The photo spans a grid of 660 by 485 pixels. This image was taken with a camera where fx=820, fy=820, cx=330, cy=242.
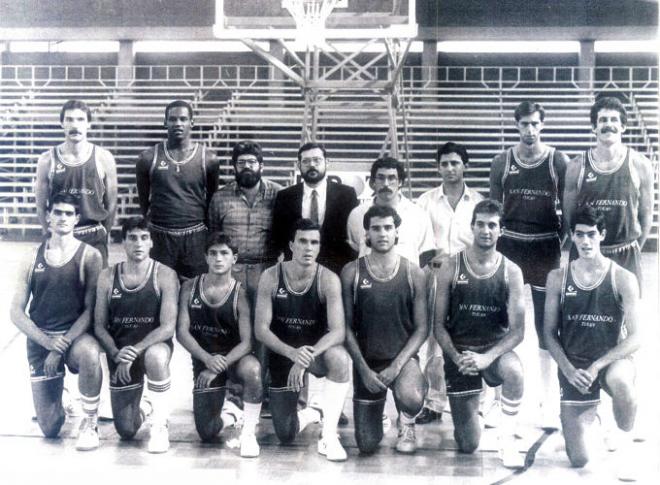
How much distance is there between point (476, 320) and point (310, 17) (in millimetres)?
2988

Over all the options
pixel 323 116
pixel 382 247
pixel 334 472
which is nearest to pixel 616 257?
pixel 382 247

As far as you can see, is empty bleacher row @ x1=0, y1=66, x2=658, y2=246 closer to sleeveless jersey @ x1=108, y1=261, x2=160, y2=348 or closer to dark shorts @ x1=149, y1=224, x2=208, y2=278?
dark shorts @ x1=149, y1=224, x2=208, y2=278

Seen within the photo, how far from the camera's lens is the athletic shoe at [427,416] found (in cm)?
470

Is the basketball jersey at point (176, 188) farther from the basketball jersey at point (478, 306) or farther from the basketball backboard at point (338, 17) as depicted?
the basketball backboard at point (338, 17)

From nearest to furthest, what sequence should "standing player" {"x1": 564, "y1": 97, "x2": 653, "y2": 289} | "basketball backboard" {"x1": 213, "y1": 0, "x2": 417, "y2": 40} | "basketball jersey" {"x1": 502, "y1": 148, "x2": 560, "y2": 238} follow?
1. "standing player" {"x1": 564, "y1": 97, "x2": 653, "y2": 289}
2. "basketball jersey" {"x1": 502, "y1": 148, "x2": 560, "y2": 238}
3. "basketball backboard" {"x1": 213, "y1": 0, "x2": 417, "y2": 40}

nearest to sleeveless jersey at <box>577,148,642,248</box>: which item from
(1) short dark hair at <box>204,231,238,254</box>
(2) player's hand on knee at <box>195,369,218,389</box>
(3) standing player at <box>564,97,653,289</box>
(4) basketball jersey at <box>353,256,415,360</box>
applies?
(3) standing player at <box>564,97,653,289</box>

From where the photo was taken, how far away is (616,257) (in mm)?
4406

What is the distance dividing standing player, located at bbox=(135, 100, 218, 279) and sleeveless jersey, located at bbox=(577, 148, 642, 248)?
2139mm

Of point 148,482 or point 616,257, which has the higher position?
point 616,257

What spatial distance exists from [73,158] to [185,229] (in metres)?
0.77

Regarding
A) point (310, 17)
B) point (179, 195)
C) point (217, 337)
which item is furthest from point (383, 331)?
point (310, 17)

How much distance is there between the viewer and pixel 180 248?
193 inches

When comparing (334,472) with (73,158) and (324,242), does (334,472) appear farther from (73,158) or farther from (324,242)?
(73,158)

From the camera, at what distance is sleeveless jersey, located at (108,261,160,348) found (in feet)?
14.3
